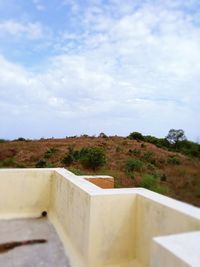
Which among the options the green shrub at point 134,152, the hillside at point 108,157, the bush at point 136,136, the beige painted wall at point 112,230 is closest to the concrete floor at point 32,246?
the beige painted wall at point 112,230

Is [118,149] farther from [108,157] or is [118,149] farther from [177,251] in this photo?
[177,251]

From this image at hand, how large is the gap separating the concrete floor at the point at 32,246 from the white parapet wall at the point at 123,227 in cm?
14

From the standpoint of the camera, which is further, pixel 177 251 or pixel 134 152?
pixel 134 152

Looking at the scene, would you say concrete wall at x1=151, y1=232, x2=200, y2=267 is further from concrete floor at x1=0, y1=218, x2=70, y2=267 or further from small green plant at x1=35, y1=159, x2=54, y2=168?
small green plant at x1=35, y1=159, x2=54, y2=168

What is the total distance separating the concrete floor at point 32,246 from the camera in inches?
A: 141

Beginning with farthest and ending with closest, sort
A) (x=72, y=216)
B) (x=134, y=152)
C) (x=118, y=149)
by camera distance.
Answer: (x=118, y=149), (x=134, y=152), (x=72, y=216)

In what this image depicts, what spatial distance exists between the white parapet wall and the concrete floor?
141 mm

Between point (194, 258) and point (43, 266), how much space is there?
2.50 meters

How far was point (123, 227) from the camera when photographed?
3348 millimetres

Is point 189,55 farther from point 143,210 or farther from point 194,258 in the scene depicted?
point 194,258

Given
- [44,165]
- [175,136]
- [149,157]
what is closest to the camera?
[44,165]

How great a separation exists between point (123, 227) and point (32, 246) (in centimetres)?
146

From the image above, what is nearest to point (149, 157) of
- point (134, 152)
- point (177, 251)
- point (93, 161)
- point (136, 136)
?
point (134, 152)

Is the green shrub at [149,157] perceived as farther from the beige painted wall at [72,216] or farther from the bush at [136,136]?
the beige painted wall at [72,216]
